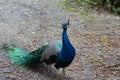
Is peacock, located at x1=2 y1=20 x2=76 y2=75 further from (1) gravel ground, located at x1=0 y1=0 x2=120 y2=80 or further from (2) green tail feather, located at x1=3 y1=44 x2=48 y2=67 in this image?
(1) gravel ground, located at x1=0 y1=0 x2=120 y2=80

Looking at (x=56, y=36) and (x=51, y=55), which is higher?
(x=51, y=55)

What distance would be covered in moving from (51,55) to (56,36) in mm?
2275

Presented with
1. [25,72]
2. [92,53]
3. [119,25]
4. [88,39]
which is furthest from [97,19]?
[25,72]

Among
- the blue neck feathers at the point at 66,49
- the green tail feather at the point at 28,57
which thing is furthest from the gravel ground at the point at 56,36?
the blue neck feathers at the point at 66,49

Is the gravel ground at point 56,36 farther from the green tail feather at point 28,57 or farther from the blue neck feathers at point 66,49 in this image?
the blue neck feathers at point 66,49

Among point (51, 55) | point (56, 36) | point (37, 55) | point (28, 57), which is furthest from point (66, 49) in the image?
point (56, 36)

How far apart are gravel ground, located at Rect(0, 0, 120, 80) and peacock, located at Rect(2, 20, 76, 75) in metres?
0.17

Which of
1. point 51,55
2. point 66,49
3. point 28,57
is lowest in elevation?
point 28,57

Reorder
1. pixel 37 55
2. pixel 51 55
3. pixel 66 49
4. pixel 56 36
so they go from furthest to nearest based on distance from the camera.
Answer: pixel 56 36 < pixel 37 55 < pixel 51 55 < pixel 66 49

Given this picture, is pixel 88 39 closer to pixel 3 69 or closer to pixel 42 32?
pixel 42 32

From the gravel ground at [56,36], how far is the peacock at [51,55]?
175mm

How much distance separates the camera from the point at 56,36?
22.2ft

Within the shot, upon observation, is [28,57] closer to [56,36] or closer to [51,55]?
[51,55]

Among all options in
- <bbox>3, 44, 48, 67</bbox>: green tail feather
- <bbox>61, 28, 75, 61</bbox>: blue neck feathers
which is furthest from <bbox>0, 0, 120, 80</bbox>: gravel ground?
<bbox>61, 28, 75, 61</bbox>: blue neck feathers
